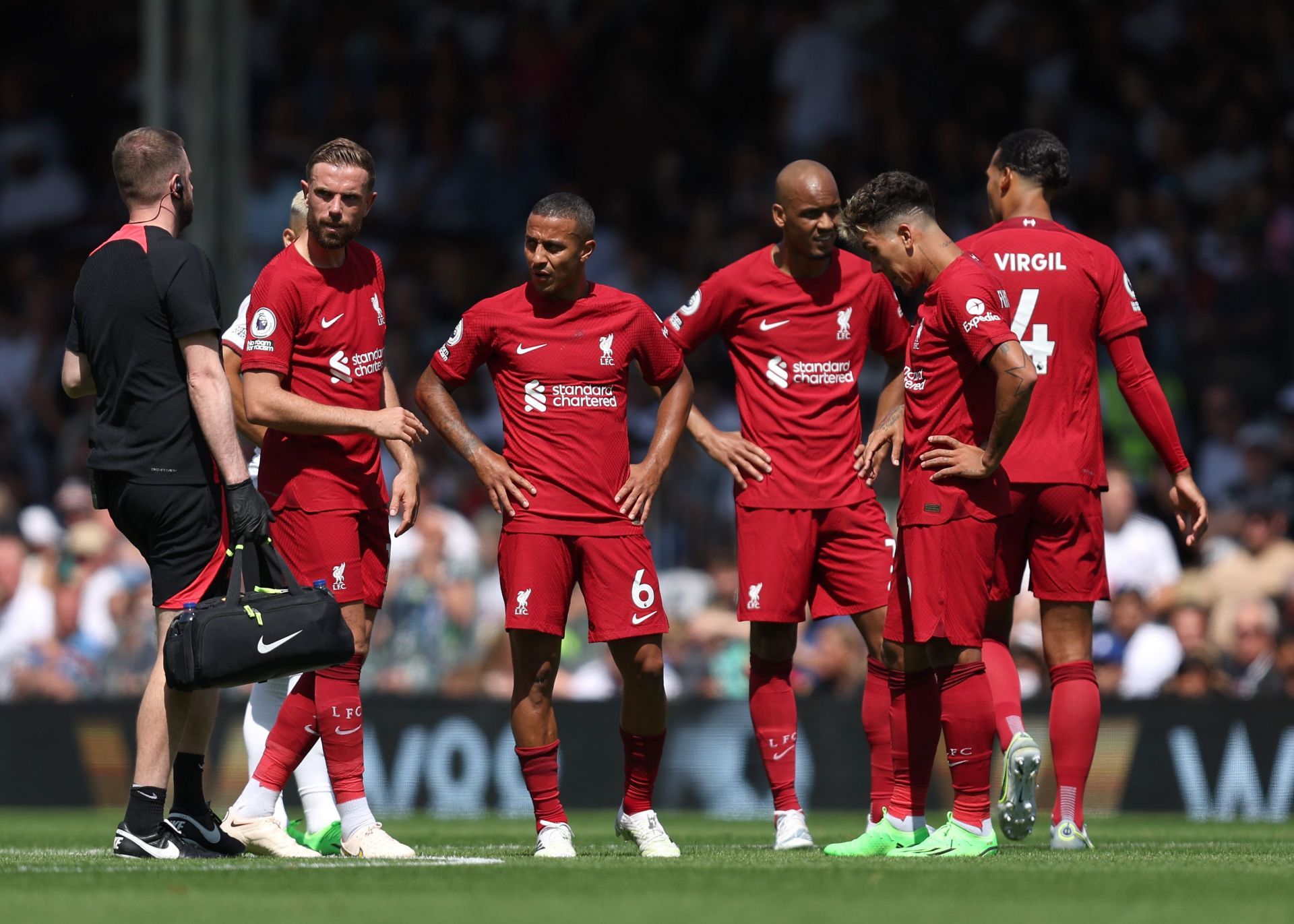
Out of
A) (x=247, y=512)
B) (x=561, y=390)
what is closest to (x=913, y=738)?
(x=561, y=390)

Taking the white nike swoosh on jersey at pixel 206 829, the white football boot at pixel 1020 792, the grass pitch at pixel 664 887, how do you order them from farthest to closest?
the white nike swoosh on jersey at pixel 206 829, the white football boot at pixel 1020 792, the grass pitch at pixel 664 887

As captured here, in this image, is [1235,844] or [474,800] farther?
[474,800]

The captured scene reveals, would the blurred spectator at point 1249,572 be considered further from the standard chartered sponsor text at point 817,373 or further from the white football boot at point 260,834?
the white football boot at point 260,834

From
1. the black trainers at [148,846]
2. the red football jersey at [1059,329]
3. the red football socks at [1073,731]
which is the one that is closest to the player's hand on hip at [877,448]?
the red football jersey at [1059,329]

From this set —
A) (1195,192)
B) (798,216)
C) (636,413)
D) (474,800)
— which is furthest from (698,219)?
(798,216)

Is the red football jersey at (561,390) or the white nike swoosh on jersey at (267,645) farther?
the red football jersey at (561,390)

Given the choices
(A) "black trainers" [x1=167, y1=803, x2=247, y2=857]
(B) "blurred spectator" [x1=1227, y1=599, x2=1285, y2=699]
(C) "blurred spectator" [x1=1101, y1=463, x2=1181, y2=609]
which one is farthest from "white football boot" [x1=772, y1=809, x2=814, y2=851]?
(C) "blurred spectator" [x1=1101, y1=463, x2=1181, y2=609]

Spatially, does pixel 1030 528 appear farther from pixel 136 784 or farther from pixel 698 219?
pixel 698 219

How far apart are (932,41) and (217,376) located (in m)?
10.9

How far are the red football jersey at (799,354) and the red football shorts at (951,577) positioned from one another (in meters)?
0.87

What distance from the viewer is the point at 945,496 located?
23.9 ft

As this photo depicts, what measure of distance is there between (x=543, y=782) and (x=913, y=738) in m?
1.40

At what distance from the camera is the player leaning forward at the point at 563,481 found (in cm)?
746

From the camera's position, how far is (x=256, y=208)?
17.2 metres
